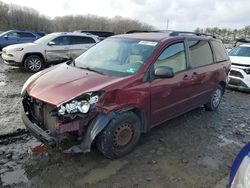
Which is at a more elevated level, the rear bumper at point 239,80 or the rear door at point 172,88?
the rear door at point 172,88

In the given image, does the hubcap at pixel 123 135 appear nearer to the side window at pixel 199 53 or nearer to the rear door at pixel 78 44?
the side window at pixel 199 53

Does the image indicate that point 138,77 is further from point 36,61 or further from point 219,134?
point 36,61

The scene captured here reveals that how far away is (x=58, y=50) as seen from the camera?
1066cm

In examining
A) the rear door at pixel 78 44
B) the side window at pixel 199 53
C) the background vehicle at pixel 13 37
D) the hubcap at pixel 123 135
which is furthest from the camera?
the background vehicle at pixel 13 37

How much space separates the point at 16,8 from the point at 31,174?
6390 centimetres

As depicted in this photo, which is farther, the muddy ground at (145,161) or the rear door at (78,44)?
the rear door at (78,44)

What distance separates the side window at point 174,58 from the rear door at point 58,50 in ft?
24.1

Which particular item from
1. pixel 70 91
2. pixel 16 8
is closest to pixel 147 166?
pixel 70 91

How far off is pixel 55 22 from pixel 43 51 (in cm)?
5582

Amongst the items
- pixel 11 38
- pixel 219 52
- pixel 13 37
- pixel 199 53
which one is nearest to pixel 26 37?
pixel 13 37

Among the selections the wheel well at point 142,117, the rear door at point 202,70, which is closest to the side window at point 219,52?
the rear door at point 202,70

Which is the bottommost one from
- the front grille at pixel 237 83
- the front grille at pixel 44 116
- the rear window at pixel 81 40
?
the front grille at pixel 237 83

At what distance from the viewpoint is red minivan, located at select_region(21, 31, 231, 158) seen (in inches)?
122

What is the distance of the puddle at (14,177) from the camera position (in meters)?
3.05
